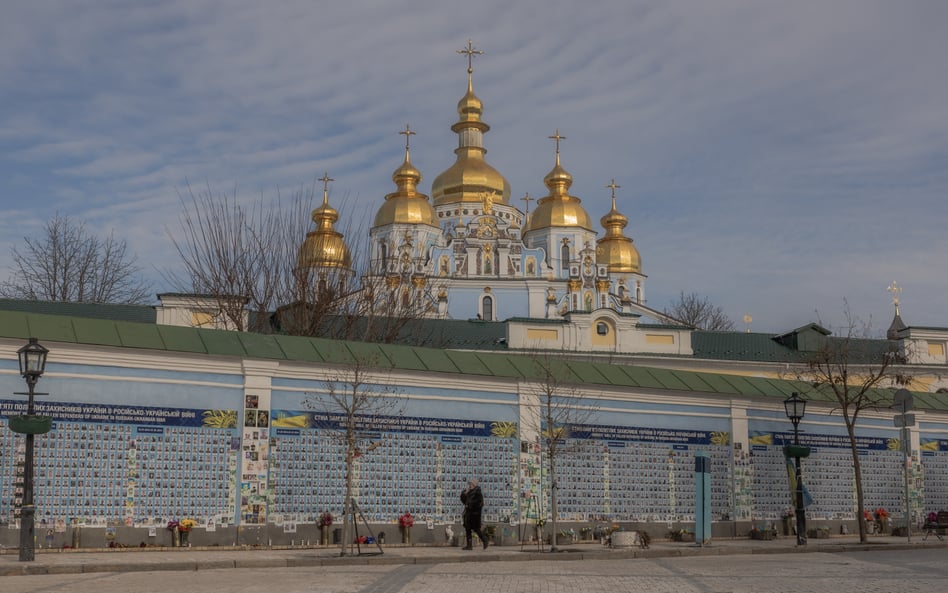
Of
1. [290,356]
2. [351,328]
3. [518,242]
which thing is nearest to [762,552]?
[290,356]

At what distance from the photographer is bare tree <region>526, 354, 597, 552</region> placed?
72.1 feet

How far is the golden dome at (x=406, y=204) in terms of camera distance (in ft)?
254

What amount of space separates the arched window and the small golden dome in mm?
17209

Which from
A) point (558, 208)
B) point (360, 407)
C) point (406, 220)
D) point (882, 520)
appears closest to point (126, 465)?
point (360, 407)

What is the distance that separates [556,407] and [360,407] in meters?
4.16

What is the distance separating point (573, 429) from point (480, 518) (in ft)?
12.5

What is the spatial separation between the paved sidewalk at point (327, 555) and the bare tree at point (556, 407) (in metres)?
1.93

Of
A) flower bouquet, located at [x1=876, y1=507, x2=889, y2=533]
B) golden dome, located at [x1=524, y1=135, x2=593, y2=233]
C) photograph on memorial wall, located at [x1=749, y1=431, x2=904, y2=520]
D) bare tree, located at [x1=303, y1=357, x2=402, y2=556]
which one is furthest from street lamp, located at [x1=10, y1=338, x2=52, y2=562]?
golden dome, located at [x1=524, y1=135, x2=593, y2=233]

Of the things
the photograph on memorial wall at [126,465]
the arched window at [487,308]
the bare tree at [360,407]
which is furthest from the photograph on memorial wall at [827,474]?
the arched window at [487,308]

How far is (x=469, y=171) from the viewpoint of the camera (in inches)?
3255

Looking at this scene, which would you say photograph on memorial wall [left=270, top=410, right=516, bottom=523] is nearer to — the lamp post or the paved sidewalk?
the paved sidewalk

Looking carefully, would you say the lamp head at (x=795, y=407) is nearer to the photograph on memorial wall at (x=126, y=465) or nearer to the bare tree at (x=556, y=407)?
the bare tree at (x=556, y=407)

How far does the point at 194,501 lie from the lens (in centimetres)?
1881

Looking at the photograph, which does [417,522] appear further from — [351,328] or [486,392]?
[351,328]
